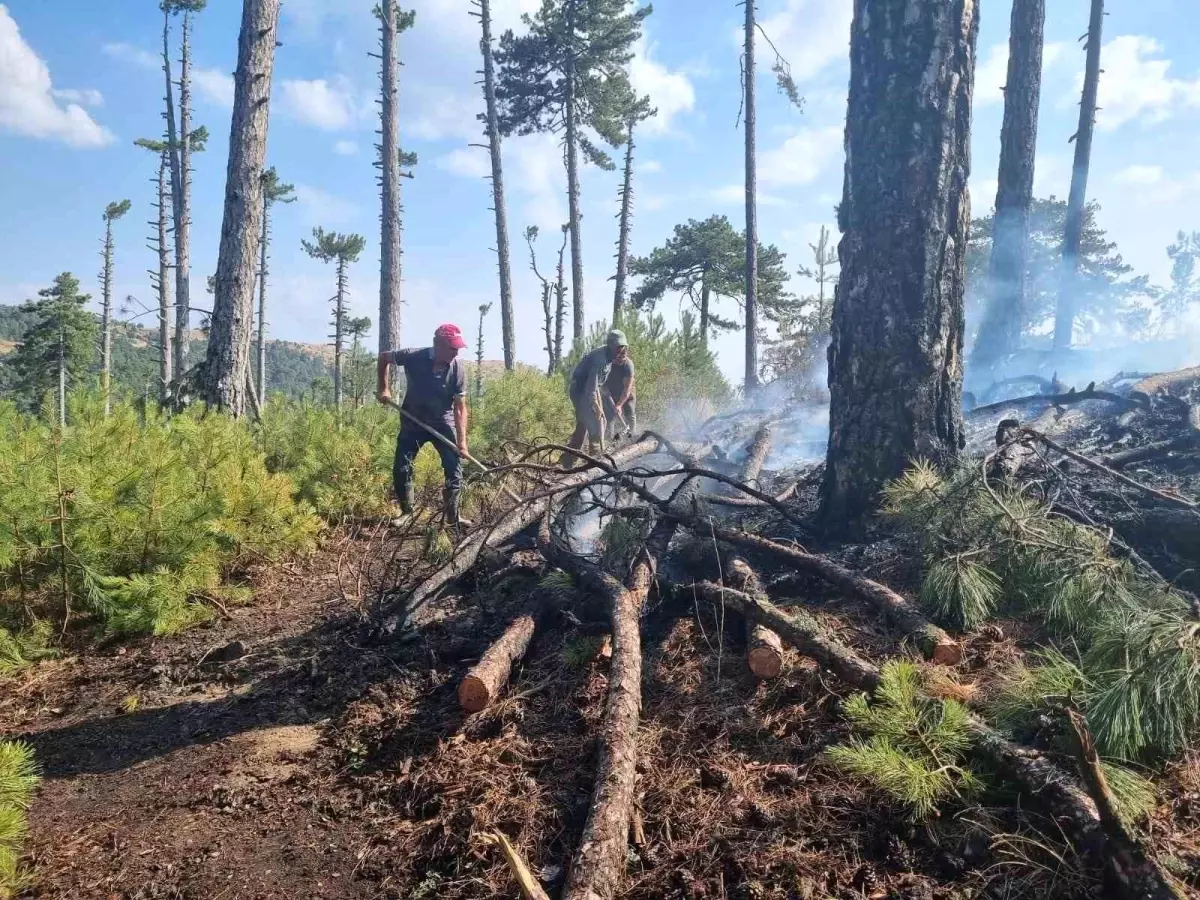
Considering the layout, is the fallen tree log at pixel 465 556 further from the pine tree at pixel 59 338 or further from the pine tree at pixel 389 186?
the pine tree at pixel 59 338

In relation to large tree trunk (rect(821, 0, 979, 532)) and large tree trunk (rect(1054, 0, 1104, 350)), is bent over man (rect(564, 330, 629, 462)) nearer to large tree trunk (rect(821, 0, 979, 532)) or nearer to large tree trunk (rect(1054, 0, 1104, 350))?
large tree trunk (rect(821, 0, 979, 532))

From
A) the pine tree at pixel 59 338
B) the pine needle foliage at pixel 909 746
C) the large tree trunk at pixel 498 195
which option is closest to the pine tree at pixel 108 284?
the pine tree at pixel 59 338

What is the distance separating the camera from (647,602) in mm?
3676

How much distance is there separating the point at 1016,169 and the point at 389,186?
1151 cm

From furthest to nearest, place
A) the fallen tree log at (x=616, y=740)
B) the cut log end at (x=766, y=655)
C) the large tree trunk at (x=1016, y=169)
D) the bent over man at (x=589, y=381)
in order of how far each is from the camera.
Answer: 1. the large tree trunk at (x=1016, y=169)
2. the bent over man at (x=589, y=381)
3. the cut log end at (x=766, y=655)
4. the fallen tree log at (x=616, y=740)

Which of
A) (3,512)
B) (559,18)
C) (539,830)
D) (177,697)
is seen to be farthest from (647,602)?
(559,18)

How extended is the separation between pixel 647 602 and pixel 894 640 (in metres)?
1.27

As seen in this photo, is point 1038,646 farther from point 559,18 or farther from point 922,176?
point 559,18

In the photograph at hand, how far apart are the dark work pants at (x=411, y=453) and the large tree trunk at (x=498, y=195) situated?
40.7 feet

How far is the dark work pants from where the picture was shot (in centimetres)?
601

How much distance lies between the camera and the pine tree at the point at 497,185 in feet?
61.2

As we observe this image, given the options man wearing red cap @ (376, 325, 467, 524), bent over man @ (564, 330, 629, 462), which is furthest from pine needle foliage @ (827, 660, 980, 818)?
bent over man @ (564, 330, 629, 462)

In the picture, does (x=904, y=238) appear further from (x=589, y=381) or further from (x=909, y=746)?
(x=589, y=381)

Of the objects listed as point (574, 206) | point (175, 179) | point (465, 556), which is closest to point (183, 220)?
point (175, 179)
